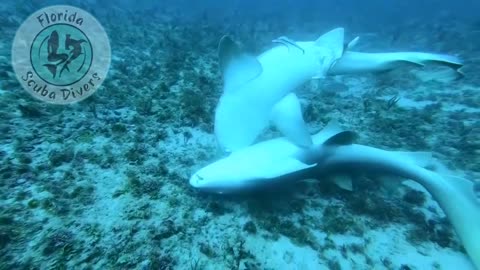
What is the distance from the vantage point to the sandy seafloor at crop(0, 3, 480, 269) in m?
2.99

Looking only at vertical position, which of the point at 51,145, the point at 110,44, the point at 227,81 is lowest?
the point at 51,145

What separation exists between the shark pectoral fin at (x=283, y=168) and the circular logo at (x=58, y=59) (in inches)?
160

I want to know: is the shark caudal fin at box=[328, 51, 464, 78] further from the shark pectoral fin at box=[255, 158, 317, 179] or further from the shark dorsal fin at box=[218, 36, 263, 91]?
the shark pectoral fin at box=[255, 158, 317, 179]

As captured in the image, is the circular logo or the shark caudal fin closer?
the shark caudal fin

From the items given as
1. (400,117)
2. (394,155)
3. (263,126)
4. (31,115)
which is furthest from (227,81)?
(400,117)

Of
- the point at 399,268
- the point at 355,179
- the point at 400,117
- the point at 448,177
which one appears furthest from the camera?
the point at 400,117

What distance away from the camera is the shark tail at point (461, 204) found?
327 cm

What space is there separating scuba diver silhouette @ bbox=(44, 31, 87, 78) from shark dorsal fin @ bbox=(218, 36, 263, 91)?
167 inches

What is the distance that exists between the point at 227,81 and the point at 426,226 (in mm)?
3558

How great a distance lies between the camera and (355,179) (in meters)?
4.31

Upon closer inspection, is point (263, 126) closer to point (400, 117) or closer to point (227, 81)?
point (227, 81)

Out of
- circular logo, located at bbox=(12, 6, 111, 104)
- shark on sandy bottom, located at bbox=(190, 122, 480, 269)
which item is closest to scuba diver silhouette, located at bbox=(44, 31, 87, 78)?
circular logo, located at bbox=(12, 6, 111, 104)

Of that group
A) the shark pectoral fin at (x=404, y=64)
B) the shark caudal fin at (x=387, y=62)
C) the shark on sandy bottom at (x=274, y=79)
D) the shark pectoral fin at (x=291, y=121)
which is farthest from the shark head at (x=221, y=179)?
the shark pectoral fin at (x=404, y=64)

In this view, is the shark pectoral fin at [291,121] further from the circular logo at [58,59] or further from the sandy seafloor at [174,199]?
the circular logo at [58,59]
